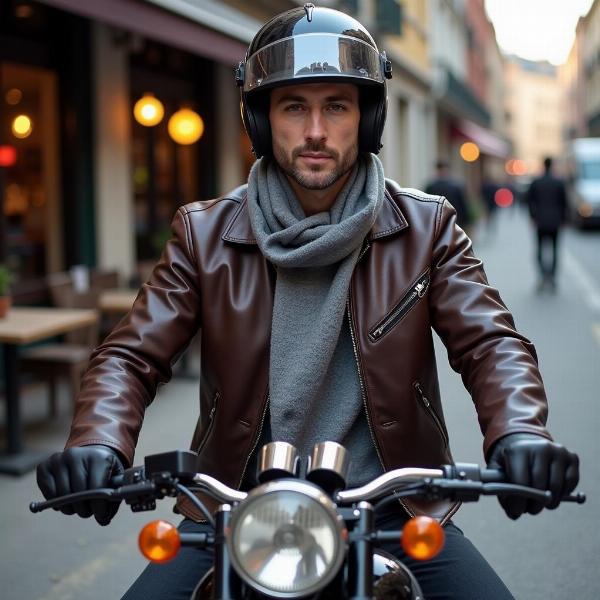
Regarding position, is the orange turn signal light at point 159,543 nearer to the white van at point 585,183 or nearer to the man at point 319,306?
the man at point 319,306

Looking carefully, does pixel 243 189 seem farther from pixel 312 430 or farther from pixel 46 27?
pixel 46 27

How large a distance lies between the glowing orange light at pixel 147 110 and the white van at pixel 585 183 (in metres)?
19.4

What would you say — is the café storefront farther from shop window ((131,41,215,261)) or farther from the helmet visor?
the helmet visor

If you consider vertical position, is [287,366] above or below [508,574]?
above

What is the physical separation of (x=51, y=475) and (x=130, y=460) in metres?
0.21

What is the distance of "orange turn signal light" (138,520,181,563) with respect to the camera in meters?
1.47

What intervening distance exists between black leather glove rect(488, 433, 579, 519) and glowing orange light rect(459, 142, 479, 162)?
108 feet

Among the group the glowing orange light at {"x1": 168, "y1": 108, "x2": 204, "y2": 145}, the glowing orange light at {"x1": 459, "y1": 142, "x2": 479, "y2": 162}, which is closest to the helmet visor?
the glowing orange light at {"x1": 168, "y1": 108, "x2": 204, "y2": 145}

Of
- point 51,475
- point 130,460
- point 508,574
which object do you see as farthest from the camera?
point 508,574

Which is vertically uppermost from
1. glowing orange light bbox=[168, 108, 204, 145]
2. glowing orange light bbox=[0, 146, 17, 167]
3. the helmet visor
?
glowing orange light bbox=[168, 108, 204, 145]

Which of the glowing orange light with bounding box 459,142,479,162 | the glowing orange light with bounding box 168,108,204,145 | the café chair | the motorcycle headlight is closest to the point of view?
the motorcycle headlight

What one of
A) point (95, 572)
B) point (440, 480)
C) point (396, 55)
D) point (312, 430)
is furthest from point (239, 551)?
point (396, 55)

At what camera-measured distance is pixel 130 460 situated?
1870 mm

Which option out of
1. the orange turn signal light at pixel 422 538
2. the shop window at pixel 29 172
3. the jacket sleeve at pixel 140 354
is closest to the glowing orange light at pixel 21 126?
the shop window at pixel 29 172
